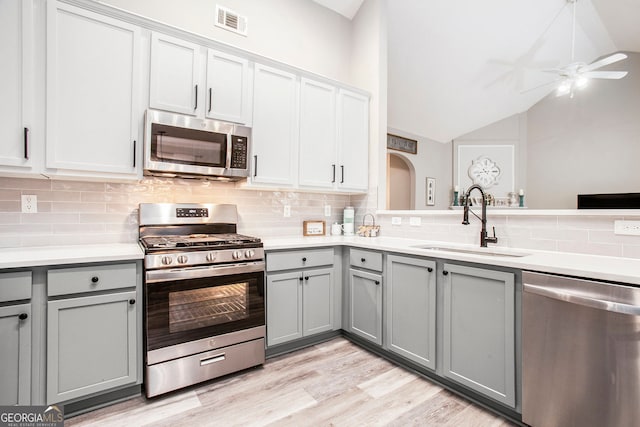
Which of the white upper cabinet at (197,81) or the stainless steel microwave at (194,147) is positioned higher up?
the white upper cabinet at (197,81)

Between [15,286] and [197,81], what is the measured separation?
1644 millimetres

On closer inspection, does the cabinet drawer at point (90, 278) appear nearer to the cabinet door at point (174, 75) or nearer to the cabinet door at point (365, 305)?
the cabinet door at point (174, 75)

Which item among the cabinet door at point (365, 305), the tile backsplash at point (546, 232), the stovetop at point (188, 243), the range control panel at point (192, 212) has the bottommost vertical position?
the cabinet door at point (365, 305)

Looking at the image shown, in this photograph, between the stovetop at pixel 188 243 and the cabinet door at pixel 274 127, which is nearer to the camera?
the stovetop at pixel 188 243

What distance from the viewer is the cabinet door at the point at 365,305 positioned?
2.43 metres

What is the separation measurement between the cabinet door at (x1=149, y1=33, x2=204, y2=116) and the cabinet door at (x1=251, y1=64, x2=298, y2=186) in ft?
1.60

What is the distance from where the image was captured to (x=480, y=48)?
4184mm

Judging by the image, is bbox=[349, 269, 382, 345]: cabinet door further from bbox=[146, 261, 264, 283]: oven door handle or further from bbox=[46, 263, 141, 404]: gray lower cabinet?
bbox=[46, 263, 141, 404]: gray lower cabinet

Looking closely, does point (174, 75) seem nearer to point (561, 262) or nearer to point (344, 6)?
point (344, 6)

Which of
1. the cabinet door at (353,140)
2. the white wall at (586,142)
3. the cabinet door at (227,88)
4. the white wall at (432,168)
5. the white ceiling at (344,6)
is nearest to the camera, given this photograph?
the cabinet door at (227,88)

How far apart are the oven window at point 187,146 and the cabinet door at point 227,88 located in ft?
0.65

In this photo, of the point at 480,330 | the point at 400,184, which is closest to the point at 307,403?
the point at 480,330

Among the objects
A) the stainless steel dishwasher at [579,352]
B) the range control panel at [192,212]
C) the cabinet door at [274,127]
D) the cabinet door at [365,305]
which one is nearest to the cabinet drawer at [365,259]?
the cabinet door at [365,305]

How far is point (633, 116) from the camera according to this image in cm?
488
